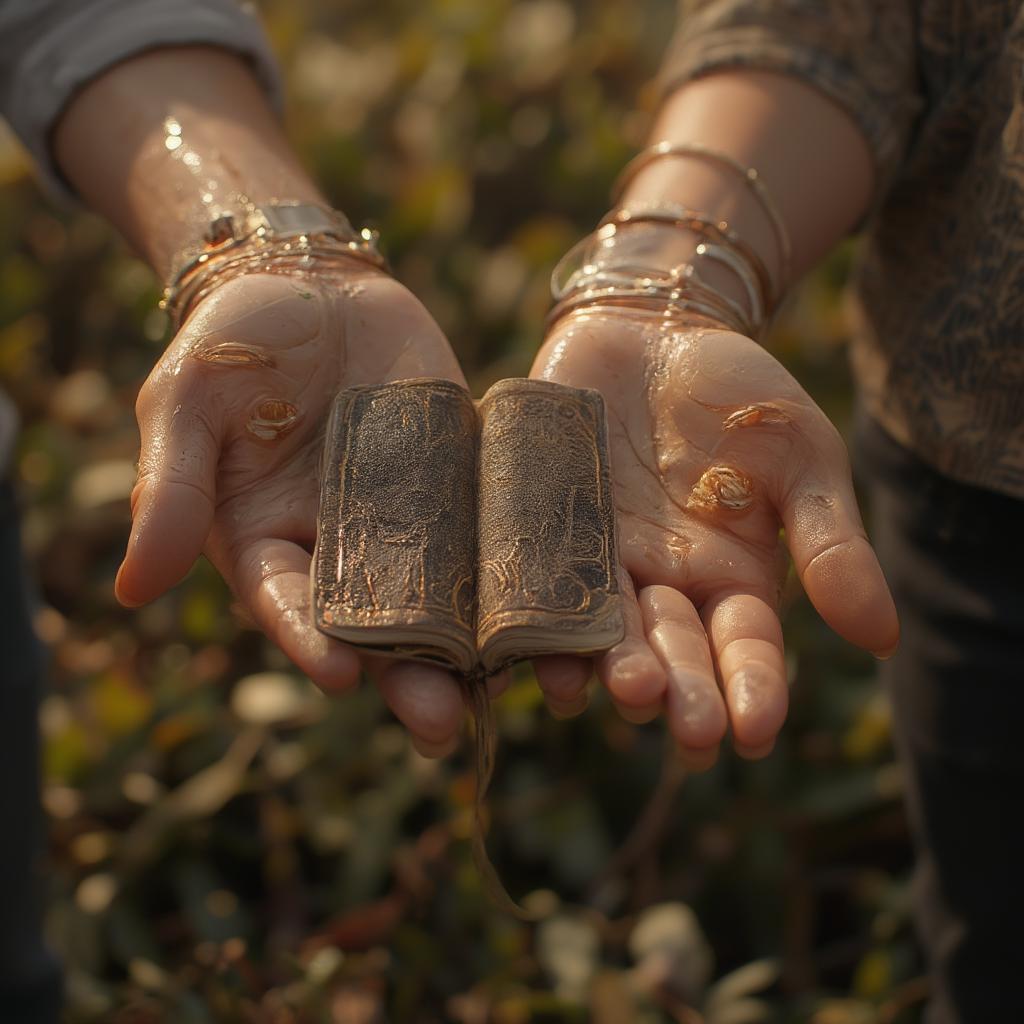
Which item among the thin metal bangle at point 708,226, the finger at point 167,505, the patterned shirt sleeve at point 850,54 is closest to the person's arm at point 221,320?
the finger at point 167,505

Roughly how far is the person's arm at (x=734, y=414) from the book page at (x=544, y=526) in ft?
0.13

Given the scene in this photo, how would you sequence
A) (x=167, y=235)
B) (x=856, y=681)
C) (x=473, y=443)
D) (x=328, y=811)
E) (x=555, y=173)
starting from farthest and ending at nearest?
1. (x=555, y=173)
2. (x=856, y=681)
3. (x=328, y=811)
4. (x=167, y=235)
5. (x=473, y=443)

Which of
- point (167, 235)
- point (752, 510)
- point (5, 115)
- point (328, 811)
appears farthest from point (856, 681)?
point (5, 115)

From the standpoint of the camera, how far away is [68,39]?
1607mm

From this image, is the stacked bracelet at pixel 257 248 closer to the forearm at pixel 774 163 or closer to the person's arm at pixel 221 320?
the person's arm at pixel 221 320

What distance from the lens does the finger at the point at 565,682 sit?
127 cm

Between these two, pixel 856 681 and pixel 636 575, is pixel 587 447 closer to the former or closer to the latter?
pixel 636 575

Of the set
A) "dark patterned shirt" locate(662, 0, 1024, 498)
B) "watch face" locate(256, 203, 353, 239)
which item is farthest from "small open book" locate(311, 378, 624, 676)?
"dark patterned shirt" locate(662, 0, 1024, 498)

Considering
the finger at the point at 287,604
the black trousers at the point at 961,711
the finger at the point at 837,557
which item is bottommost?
the black trousers at the point at 961,711

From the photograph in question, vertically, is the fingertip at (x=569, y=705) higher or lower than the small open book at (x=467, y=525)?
lower

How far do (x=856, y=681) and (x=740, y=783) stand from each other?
1.10 feet

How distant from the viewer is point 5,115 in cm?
168

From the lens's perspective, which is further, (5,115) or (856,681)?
(856,681)

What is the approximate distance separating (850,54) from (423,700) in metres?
0.95
